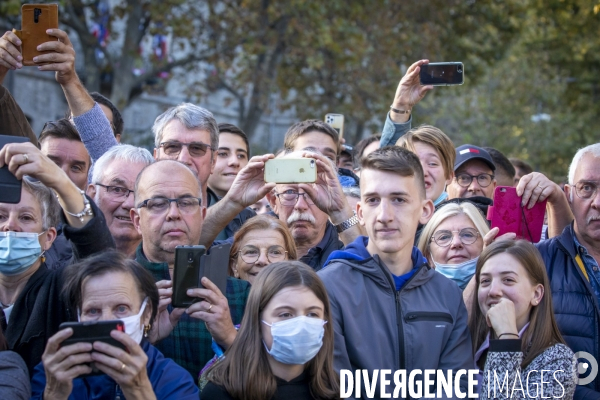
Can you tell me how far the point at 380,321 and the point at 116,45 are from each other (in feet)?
61.0

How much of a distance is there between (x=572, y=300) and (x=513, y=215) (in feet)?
2.10

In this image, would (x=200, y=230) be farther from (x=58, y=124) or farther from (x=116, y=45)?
(x=116, y=45)

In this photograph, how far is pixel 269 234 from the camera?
557 centimetres

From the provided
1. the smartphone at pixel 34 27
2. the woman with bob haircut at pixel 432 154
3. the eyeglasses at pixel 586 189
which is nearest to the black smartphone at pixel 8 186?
the smartphone at pixel 34 27

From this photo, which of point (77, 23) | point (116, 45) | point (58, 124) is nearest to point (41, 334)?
point (58, 124)

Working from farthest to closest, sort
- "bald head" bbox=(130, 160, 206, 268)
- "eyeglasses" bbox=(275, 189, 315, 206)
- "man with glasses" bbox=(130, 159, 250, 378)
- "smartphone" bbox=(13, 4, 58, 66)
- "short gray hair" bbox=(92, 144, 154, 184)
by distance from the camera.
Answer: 1. "eyeglasses" bbox=(275, 189, 315, 206)
2. "short gray hair" bbox=(92, 144, 154, 184)
3. "smartphone" bbox=(13, 4, 58, 66)
4. "bald head" bbox=(130, 160, 206, 268)
5. "man with glasses" bbox=(130, 159, 250, 378)

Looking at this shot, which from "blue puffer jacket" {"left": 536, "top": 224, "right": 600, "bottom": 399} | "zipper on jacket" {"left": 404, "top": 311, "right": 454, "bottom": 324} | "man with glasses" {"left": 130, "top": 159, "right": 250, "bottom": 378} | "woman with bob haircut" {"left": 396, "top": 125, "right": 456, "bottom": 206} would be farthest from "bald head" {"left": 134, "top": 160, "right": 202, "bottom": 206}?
"blue puffer jacket" {"left": 536, "top": 224, "right": 600, "bottom": 399}

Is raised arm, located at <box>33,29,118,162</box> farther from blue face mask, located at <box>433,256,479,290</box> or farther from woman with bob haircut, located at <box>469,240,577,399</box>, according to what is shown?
woman with bob haircut, located at <box>469,240,577,399</box>

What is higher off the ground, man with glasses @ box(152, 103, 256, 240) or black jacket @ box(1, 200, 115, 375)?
man with glasses @ box(152, 103, 256, 240)

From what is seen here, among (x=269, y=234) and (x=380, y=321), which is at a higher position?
(x=269, y=234)

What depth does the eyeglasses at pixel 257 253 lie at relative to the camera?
18.1 feet

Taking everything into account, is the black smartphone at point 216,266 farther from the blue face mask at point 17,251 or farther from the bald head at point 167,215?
the blue face mask at point 17,251

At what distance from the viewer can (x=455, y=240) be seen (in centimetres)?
580

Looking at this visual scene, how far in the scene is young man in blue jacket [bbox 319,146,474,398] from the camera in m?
4.55
